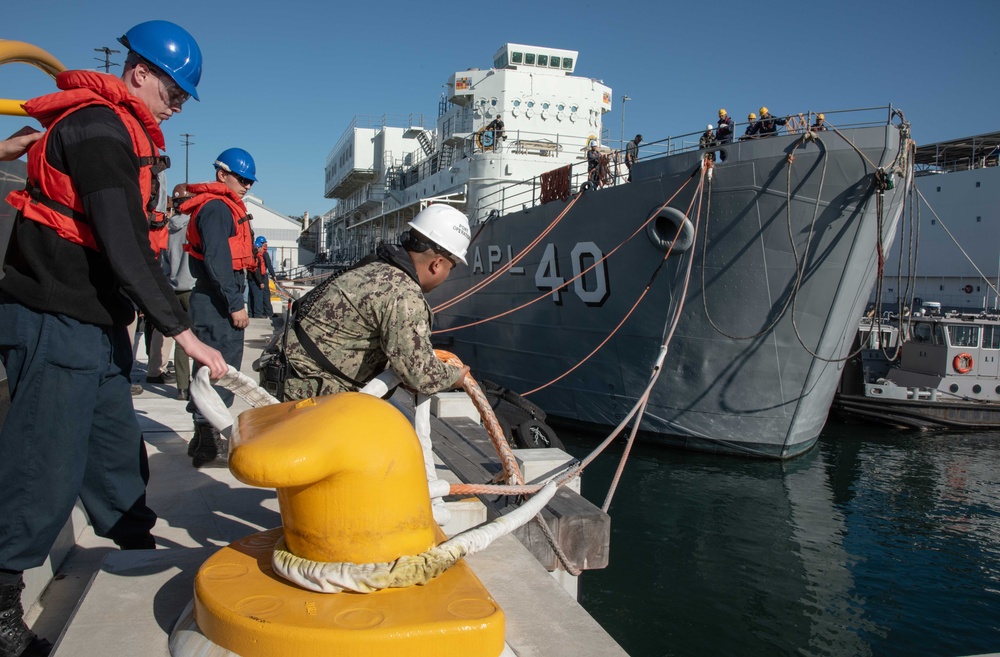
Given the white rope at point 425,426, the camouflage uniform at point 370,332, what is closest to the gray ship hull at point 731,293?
the white rope at point 425,426

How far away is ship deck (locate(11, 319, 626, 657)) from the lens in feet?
6.60

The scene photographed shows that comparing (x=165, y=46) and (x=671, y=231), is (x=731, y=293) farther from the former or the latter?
(x=165, y=46)

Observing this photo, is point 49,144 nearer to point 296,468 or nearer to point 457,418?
point 296,468

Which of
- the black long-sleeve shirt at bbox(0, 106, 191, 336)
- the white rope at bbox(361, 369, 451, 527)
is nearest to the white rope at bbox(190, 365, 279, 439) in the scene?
→ the black long-sleeve shirt at bbox(0, 106, 191, 336)

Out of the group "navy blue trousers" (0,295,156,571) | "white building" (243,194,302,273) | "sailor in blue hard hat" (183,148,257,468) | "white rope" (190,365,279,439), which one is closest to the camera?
"navy blue trousers" (0,295,156,571)

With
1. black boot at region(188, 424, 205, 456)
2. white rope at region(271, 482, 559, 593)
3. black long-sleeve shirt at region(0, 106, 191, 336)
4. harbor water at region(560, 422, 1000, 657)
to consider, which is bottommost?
harbor water at region(560, 422, 1000, 657)

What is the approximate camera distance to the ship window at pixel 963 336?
49.7ft

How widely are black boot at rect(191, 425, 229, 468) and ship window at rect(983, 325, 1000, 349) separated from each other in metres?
16.1

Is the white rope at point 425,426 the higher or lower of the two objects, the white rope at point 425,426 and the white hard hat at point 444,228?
the lower

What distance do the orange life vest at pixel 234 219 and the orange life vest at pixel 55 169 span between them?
2.03 metres

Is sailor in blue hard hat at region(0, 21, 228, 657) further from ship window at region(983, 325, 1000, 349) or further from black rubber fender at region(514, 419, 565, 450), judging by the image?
ship window at region(983, 325, 1000, 349)

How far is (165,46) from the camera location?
89.7 inches

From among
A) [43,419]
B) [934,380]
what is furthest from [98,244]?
[934,380]

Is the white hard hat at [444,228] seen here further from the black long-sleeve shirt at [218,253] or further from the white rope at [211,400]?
the black long-sleeve shirt at [218,253]
